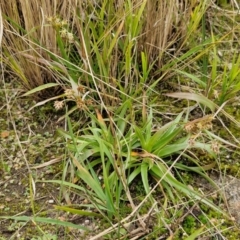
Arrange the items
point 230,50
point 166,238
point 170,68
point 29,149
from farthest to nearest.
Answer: point 230,50, point 170,68, point 29,149, point 166,238

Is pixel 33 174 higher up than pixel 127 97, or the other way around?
pixel 127 97

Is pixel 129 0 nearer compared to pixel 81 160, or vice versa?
pixel 81 160

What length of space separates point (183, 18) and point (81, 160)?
2.08 ft

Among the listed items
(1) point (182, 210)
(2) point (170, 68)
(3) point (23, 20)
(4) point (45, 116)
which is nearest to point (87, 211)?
(1) point (182, 210)

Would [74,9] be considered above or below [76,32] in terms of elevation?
above

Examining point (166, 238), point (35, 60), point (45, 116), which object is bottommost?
point (166, 238)

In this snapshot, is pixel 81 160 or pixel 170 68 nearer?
pixel 81 160

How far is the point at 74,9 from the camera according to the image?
1.45m

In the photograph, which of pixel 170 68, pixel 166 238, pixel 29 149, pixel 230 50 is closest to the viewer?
pixel 166 238

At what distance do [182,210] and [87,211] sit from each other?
0.25 m

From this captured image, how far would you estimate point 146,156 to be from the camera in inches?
51.3

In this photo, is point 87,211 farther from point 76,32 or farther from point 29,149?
point 76,32

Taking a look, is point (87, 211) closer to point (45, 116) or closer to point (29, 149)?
point (29, 149)

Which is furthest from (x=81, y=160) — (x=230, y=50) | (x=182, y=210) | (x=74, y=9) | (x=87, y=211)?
(x=230, y=50)
